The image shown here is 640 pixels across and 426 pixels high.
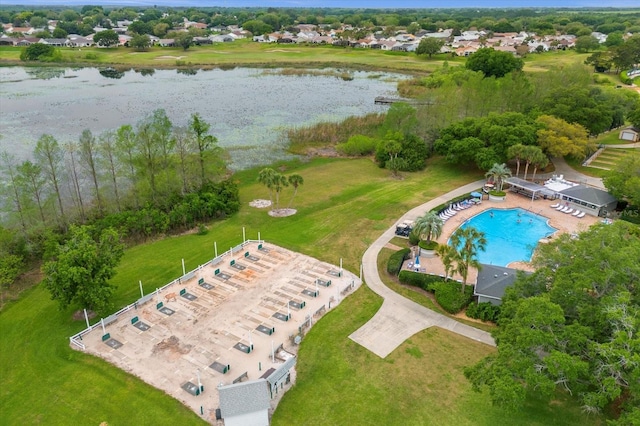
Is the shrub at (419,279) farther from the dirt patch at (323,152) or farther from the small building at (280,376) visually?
the dirt patch at (323,152)

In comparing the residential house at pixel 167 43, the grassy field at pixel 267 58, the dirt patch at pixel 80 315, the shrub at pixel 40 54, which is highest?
the residential house at pixel 167 43

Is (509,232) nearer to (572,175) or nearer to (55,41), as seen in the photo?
(572,175)

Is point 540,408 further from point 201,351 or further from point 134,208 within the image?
point 134,208

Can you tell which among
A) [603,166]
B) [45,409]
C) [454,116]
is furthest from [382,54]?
[45,409]

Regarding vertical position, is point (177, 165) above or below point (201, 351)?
above

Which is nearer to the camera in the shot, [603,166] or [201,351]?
[201,351]

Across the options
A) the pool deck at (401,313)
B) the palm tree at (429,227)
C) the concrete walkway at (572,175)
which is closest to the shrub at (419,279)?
the pool deck at (401,313)

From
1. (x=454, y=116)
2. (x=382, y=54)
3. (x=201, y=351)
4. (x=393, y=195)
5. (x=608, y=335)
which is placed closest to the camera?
(x=608, y=335)
